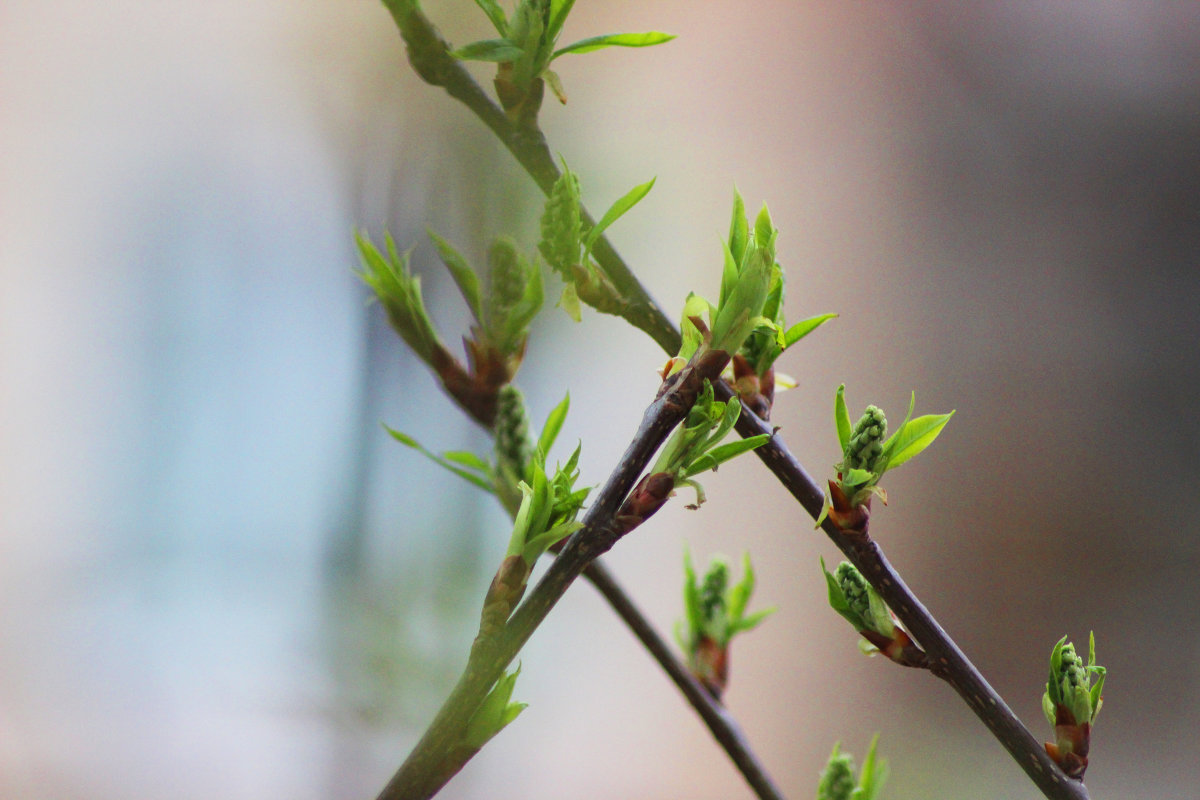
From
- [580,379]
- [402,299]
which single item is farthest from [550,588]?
[580,379]

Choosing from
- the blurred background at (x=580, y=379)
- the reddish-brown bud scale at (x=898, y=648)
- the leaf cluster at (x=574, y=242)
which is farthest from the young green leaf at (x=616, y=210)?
the blurred background at (x=580, y=379)

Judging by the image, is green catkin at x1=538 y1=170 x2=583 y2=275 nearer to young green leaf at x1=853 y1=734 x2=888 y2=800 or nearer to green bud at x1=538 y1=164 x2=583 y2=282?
green bud at x1=538 y1=164 x2=583 y2=282

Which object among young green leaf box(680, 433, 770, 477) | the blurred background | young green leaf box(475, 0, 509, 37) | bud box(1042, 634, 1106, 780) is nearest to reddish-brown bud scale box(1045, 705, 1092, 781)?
bud box(1042, 634, 1106, 780)

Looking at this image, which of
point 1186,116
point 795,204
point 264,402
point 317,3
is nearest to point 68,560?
point 264,402

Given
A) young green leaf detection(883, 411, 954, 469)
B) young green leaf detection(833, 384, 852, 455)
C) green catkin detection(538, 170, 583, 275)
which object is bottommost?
young green leaf detection(883, 411, 954, 469)

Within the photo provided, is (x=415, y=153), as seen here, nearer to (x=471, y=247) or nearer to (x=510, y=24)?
(x=471, y=247)

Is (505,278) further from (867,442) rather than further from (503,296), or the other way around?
(867,442)
